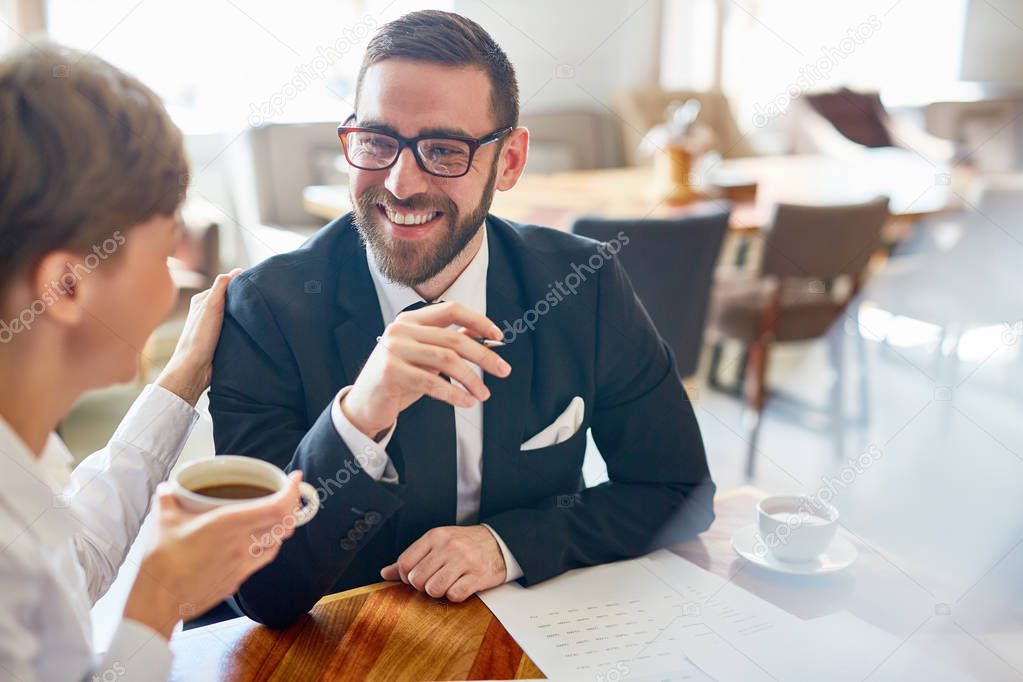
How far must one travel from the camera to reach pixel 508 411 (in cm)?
140

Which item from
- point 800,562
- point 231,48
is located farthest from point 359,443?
point 231,48

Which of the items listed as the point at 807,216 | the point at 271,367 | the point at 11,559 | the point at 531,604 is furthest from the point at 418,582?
the point at 807,216

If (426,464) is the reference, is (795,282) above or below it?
below

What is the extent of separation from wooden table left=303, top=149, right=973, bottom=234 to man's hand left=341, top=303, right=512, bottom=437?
6.79ft

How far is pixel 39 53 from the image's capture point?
82cm

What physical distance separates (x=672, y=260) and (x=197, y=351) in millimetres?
1810

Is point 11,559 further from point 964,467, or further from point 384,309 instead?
point 964,467

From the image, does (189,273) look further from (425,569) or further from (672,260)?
(425,569)

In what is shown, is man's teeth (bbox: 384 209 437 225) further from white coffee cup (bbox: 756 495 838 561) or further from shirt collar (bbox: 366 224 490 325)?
white coffee cup (bbox: 756 495 838 561)

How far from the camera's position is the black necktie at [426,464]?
1338 mm

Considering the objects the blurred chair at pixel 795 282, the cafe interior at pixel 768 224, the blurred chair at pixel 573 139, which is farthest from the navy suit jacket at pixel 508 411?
the blurred chair at pixel 573 139

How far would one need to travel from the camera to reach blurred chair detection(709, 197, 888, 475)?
319cm

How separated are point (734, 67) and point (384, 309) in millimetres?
5308

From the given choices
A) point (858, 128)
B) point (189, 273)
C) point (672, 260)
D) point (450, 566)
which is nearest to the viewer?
point (450, 566)
